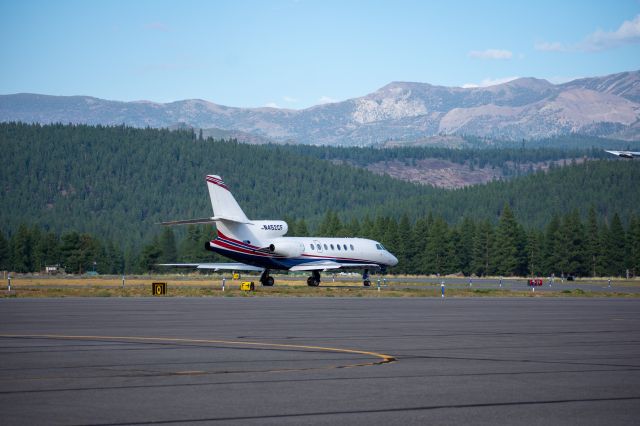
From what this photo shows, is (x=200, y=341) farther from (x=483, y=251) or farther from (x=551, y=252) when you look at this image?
(x=483, y=251)

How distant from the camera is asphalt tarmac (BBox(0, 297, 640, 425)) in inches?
561

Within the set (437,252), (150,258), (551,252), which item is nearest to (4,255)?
(150,258)

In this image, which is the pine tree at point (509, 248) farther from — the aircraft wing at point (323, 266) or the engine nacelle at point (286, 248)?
the engine nacelle at point (286, 248)

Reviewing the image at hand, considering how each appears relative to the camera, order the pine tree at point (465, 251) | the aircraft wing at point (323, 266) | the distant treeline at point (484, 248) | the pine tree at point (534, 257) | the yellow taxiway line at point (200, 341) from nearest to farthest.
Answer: the yellow taxiway line at point (200, 341)
the aircraft wing at point (323, 266)
the distant treeline at point (484, 248)
the pine tree at point (534, 257)
the pine tree at point (465, 251)

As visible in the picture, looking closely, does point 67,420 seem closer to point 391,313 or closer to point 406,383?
point 406,383

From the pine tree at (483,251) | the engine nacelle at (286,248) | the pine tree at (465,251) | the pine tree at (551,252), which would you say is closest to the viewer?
the engine nacelle at (286,248)

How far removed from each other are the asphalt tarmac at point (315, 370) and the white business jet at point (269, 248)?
103 feet

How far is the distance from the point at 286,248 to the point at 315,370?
51.7 meters

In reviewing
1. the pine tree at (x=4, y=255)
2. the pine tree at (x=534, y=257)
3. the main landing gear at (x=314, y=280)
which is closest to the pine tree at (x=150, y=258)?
the pine tree at (x=4, y=255)

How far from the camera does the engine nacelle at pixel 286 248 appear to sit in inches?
2763

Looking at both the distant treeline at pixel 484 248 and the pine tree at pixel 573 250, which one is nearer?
the pine tree at pixel 573 250

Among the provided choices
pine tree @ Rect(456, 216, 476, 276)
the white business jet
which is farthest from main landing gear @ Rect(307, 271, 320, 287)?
pine tree @ Rect(456, 216, 476, 276)

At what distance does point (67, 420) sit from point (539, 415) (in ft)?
21.2

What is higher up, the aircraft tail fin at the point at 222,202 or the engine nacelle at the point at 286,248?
the aircraft tail fin at the point at 222,202
